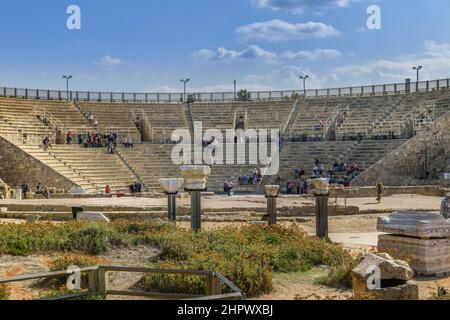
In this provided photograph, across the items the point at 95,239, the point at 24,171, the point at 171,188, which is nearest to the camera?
the point at 95,239

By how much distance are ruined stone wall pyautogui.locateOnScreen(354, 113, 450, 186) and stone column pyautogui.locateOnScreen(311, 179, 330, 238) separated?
18932mm

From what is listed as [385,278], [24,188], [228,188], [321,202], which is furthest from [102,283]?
[24,188]

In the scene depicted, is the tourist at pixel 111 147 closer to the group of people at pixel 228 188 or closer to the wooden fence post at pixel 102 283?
the group of people at pixel 228 188

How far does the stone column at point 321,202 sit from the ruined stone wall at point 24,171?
67.4 feet

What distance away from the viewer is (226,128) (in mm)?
44469

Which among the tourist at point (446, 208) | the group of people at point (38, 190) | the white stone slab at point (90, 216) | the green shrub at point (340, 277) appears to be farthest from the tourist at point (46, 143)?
the green shrub at point (340, 277)

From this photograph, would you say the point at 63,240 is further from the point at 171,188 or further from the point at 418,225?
the point at 418,225

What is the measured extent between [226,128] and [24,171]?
16.0 meters

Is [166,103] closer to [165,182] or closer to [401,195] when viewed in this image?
[401,195]

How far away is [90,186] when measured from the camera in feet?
110

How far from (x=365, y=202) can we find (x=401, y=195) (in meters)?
4.10

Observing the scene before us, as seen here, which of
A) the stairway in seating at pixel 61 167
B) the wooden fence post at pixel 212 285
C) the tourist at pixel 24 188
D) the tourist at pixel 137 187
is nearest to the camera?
the wooden fence post at pixel 212 285

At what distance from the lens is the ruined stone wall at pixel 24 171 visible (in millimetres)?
33031

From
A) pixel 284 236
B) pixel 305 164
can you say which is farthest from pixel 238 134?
pixel 284 236
